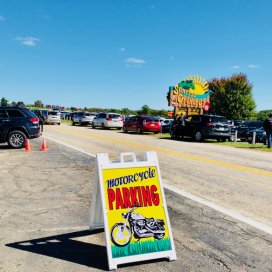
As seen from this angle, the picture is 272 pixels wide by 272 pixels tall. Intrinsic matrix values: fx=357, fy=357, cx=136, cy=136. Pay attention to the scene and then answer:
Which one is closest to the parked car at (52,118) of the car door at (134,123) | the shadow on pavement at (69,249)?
the car door at (134,123)

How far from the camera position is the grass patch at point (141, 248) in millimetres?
3785

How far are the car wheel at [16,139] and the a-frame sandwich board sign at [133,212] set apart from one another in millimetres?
11991

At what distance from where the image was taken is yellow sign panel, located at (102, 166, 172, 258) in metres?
3.87

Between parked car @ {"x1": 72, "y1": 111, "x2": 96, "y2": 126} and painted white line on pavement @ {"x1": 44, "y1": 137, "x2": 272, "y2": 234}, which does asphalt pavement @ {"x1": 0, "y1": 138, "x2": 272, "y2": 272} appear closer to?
painted white line on pavement @ {"x1": 44, "y1": 137, "x2": 272, "y2": 234}

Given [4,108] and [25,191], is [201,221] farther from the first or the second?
[4,108]

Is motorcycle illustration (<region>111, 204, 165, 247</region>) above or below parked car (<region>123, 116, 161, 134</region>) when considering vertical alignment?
below

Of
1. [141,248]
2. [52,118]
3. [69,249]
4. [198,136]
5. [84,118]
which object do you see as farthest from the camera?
[84,118]

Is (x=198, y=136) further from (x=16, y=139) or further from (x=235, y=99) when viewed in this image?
(x=235, y=99)

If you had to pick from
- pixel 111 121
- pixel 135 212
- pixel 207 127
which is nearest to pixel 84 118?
pixel 111 121

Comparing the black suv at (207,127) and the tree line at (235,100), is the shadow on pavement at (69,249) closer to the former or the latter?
the black suv at (207,127)

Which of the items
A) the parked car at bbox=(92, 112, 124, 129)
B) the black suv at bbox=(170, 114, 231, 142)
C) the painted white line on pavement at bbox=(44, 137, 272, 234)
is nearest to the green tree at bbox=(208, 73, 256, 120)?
the parked car at bbox=(92, 112, 124, 129)

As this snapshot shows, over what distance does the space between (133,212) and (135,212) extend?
24 millimetres

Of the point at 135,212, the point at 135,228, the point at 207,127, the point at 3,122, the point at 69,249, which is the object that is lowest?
the point at 69,249

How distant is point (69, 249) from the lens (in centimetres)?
428
